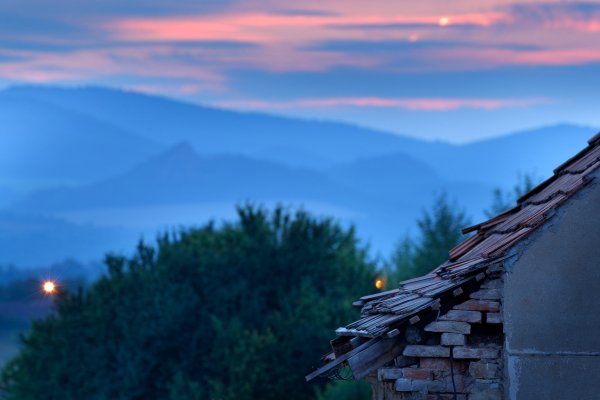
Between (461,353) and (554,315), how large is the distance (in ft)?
3.19

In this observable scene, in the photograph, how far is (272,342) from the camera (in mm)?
45438

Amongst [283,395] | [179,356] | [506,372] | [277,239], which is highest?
[277,239]

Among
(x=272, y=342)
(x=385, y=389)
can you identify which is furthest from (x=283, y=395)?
(x=385, y=389)

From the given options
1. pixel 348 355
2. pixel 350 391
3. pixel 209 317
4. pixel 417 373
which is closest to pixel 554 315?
pixel 417 373

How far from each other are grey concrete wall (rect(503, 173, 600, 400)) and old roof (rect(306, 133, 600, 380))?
244mm

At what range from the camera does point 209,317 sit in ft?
167

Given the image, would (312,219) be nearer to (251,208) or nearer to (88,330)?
(251,208)

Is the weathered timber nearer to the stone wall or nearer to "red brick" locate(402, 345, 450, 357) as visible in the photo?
the stone wall

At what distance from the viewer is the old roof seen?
466 inches

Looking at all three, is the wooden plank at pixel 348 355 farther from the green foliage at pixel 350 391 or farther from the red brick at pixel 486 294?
the green foliage at pixel 350 391

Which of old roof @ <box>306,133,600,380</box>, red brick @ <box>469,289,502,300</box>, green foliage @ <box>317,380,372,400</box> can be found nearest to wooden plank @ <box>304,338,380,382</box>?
old roof @ <box>306,133,600,380</box>

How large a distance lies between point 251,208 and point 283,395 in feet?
46.0

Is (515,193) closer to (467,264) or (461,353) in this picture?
(467,264)

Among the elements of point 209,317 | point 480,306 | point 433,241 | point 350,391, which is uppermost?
point 433,241
